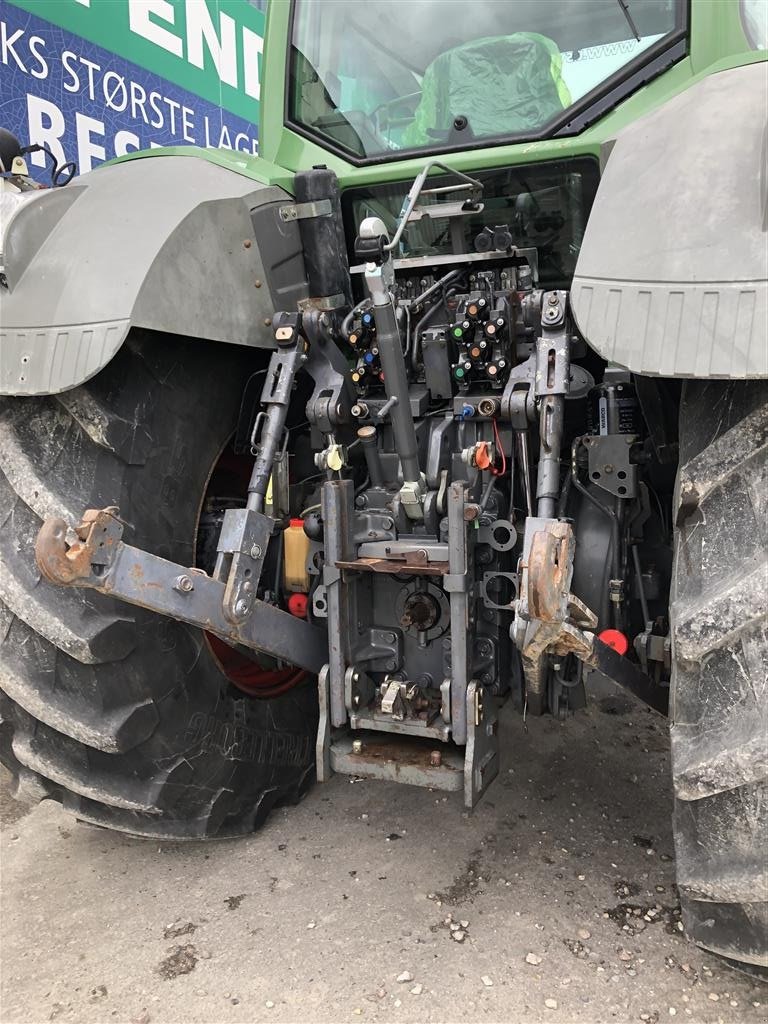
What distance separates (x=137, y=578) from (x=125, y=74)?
4057mm

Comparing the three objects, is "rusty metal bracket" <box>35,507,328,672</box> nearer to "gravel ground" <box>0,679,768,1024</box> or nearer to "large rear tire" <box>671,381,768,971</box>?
"gravel ground" <box>0,679,768,1024</box>

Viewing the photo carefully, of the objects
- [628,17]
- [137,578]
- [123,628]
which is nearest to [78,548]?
[137,578]

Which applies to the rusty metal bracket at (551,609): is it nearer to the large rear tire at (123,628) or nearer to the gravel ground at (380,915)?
the gravel ground at (380,915)

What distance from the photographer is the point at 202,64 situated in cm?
527

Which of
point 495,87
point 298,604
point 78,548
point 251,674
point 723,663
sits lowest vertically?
point 251,674

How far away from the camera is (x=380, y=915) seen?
6.88ft

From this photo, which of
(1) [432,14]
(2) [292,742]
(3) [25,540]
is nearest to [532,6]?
(1) [432,14]

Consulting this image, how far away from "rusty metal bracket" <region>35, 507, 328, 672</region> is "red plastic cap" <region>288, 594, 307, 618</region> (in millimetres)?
208

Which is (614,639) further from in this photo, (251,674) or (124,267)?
(124,267)

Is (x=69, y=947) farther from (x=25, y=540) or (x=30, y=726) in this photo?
(x=25, y=540)

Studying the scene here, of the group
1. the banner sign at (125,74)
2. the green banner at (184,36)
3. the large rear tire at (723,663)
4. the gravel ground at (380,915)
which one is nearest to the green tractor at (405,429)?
the large rear tire at (723,663)

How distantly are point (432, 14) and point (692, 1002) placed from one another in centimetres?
250

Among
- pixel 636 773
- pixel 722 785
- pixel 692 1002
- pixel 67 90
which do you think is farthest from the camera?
pixel 67 90

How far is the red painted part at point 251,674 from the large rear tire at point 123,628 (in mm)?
129
